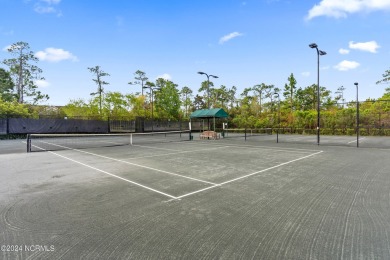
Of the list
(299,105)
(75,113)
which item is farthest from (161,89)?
(299,105)

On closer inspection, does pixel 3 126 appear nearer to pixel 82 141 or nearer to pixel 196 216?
pixel 82 141

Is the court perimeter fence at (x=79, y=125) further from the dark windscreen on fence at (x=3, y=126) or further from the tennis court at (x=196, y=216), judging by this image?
the tennis court at (x=196, y=216)

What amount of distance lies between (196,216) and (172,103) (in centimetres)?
4363

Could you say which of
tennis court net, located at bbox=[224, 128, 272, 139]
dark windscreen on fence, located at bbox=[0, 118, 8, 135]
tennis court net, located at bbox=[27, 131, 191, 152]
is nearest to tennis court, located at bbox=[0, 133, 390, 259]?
tennis court net, located at bbox=[27, 131, 191, 152]

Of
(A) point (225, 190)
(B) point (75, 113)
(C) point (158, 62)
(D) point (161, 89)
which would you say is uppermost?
(C) point (158, 62)

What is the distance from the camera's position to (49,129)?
27562mm

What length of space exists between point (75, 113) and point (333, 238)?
1624 inches

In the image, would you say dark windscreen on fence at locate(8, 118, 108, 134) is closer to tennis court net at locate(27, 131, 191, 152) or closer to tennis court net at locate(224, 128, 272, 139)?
tennis court net at locate(27, 131, 191, 152)

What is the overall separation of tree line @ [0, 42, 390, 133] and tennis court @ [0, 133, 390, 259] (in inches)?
→ 757

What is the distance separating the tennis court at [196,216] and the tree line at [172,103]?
19.2m

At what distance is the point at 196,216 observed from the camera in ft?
11.9

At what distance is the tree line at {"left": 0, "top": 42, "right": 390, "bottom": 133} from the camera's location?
2873 cm

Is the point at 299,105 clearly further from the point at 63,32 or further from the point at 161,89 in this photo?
the point at 63,32

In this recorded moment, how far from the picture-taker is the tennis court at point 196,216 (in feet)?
8.59
